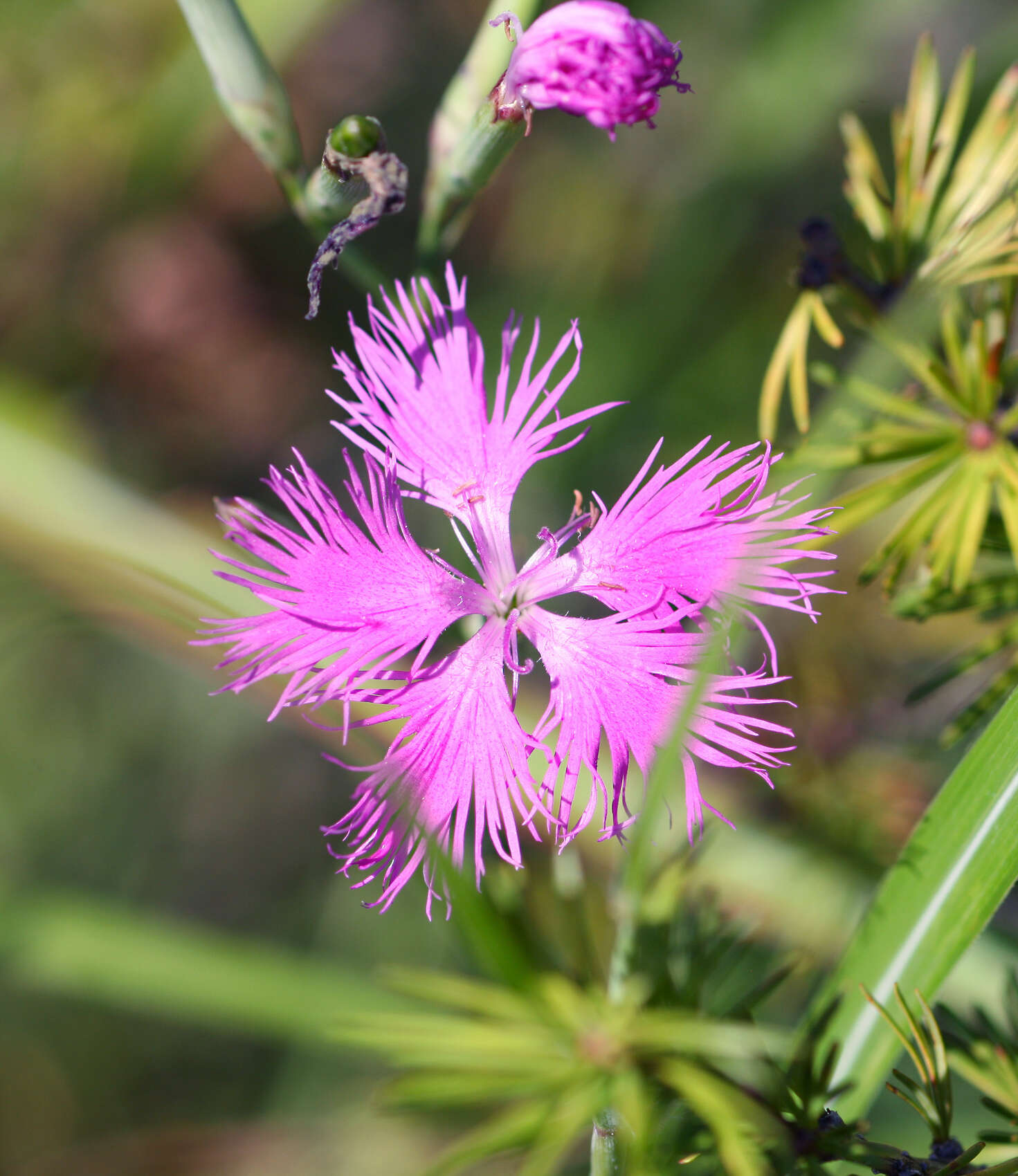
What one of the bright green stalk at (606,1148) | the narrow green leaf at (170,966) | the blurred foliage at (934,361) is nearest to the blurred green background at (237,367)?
the narrow green leaf at (170,966)

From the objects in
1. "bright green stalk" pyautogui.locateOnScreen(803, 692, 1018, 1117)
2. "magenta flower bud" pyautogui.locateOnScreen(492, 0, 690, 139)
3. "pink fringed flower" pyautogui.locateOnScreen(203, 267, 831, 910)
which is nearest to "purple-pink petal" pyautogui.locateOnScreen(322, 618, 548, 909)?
"pink fringed flower" pyautogui.locateOnScreen(203, 267, 831, 910)

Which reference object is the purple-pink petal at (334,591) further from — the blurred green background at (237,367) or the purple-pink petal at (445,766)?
the blurred green background at (237,367)

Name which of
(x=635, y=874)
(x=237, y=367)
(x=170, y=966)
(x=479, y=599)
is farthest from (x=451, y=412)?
(x=237, y=367)

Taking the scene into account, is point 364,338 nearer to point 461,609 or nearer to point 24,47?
point 461,609

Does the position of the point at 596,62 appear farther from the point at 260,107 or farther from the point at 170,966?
the point at 170,966

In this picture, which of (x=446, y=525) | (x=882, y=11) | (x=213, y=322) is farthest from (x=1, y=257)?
(x=882, y=11)

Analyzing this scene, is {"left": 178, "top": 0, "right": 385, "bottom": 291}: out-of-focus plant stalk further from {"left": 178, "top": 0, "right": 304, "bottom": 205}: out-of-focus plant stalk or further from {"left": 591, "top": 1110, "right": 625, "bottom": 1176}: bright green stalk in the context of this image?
{"left": 591, "top": 1110, "right": 625, "bottom": 1176}: bright green stalk
